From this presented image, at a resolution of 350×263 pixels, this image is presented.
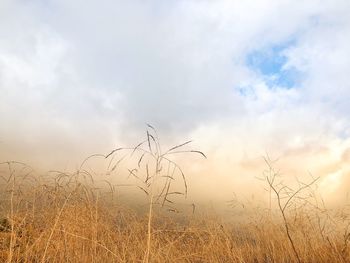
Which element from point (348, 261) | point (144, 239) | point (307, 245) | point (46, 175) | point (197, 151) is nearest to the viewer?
point (197, 151)

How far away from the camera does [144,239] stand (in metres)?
6.52

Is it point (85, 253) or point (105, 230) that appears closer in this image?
point (85, 253)

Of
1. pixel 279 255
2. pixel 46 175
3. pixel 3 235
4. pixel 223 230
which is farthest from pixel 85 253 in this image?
pixel 279 255

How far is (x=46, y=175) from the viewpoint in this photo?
5402 mm

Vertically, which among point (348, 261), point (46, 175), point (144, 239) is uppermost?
point (46, 175)

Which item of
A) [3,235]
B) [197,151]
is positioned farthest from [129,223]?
[197,151]

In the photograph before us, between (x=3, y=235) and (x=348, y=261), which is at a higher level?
(x=3, y=235)

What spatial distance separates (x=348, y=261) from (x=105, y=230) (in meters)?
3.47

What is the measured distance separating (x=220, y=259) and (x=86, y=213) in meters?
2.01

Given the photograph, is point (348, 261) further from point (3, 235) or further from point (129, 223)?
point (3, 235)

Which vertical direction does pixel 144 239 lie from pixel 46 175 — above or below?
below

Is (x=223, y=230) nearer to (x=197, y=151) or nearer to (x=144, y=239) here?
(x=144, y=239)

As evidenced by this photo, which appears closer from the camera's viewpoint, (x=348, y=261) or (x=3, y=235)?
(x=348, y=261)

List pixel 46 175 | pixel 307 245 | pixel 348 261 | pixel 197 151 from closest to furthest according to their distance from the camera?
pixel 197 151 < pixel 348 261 < pixel 46 175 < pixel 307 245
